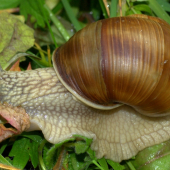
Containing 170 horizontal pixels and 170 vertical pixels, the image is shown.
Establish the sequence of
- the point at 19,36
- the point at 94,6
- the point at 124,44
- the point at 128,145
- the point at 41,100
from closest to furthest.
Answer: the point at 124,44 < the point at 41,100 < the point at 128,145 < the point at 19,36 < the point at 94,6

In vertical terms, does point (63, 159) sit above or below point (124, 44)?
below

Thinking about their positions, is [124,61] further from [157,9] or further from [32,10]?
[32,10]

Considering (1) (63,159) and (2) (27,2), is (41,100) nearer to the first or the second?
(1) (63,159)

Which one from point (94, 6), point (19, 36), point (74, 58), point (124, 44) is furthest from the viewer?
point (94, 6)

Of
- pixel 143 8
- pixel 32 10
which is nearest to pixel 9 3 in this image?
pixel 32 10

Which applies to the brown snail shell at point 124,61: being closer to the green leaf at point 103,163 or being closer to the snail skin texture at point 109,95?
the snail skin texture at point 109,95

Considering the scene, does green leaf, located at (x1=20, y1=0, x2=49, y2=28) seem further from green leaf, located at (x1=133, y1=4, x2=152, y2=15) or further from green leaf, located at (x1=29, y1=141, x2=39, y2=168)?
green leaf, located at (x1=29, y1=141, x2=39, y2=168)

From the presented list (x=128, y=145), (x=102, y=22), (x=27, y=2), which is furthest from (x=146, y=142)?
(x=27, y=2)
